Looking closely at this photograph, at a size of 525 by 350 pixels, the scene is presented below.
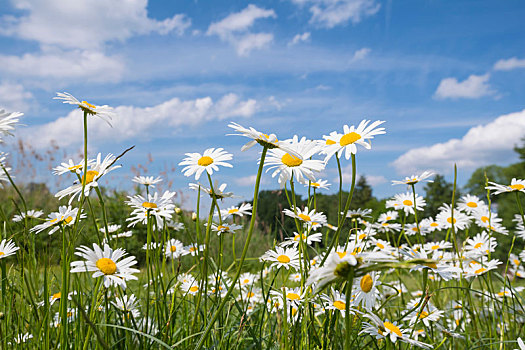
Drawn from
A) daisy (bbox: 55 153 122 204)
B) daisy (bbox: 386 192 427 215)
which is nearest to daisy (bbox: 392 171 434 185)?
daisy (bbox: 386 192 427 215)

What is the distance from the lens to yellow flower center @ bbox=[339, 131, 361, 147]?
4.52ft

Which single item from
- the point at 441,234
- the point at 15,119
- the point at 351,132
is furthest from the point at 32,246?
the point at 441,234

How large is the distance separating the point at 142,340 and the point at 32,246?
31.7 inches

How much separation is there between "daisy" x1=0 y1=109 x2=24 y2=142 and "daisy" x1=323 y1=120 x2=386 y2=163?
1070mm

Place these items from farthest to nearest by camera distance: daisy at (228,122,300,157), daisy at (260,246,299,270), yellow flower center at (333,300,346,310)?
daisy at (260,246,299,270), yellow flower center at (333,300,346,310), daisy at (228,122,300,157)

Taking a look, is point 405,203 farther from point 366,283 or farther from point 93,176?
point 93,176

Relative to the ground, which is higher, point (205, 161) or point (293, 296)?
point (205, 161)

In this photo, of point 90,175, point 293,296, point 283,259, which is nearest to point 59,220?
point 90,175

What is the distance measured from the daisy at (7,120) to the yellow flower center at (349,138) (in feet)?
3.62

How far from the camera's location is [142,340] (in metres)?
Answer: 1.53

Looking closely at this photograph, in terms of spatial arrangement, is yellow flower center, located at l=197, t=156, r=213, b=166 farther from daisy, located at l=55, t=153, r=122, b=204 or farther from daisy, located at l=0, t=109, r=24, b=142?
daisy, located at l=0, t=109, r=24, b=142

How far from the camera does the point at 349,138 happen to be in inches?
55.1

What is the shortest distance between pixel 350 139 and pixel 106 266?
906 millimetres

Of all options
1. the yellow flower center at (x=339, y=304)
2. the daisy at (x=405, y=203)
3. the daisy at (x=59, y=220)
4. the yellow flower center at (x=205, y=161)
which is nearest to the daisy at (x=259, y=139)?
the yellow flower center at (x=205, y=161)
